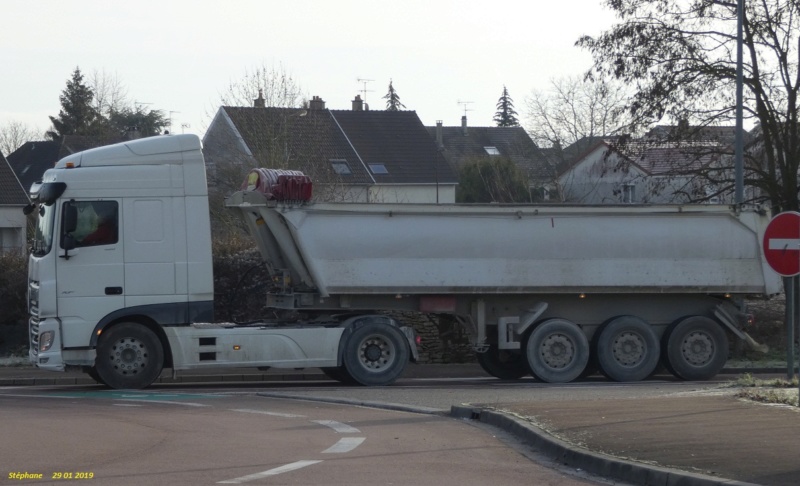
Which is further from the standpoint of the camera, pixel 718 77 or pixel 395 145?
pixel 395 145

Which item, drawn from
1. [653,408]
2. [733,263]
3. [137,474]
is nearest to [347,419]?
[653,408]

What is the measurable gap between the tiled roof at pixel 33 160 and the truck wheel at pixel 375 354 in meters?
49.1

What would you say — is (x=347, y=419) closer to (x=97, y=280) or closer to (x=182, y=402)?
(x=182, y=402)

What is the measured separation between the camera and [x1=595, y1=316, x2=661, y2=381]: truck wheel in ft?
61.6

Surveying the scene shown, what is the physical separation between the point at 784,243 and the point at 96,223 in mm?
9496

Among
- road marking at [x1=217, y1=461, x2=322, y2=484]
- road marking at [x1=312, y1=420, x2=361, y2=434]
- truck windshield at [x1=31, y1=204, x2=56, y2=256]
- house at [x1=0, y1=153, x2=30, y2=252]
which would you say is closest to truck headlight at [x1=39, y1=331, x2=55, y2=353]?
truck windshield at [x1=31, y1=204, x2=56, y2=256]

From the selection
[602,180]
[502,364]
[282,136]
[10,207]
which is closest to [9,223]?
[10,207]

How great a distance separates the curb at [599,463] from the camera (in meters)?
8.04

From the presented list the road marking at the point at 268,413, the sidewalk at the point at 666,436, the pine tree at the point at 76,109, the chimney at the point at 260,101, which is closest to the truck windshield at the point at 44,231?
the road marking at the point at 268,413

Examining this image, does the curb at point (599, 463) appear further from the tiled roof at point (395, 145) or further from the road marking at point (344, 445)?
the tiled roof at point (395, 145)

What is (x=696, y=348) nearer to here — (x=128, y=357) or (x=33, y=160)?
(x=128, y=357)

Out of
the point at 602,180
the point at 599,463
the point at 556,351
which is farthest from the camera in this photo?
the point at 602,180

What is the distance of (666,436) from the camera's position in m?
10.2

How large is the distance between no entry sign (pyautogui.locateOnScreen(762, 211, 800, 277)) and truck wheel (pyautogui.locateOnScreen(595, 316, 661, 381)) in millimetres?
5285
